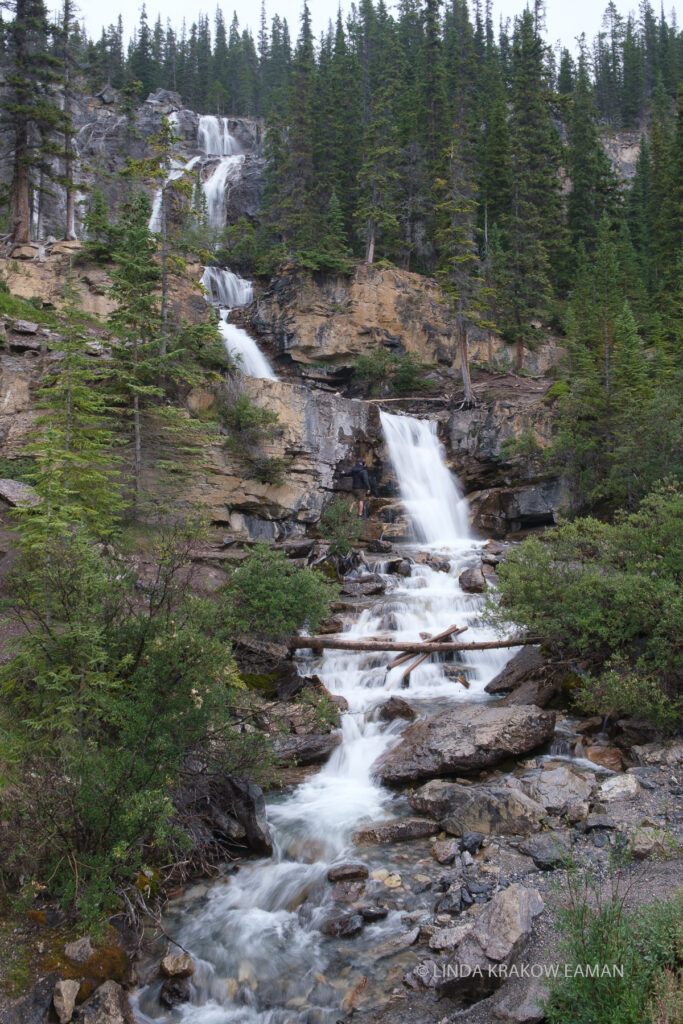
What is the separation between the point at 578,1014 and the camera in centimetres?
430

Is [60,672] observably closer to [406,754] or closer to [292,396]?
[406,754]

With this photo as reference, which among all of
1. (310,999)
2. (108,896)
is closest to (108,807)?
(108,896)

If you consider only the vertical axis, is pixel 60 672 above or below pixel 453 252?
below

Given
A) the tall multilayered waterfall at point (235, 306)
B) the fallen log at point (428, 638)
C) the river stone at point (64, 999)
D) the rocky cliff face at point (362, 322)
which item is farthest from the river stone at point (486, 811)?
the rocky cliff face at point (362, 322)

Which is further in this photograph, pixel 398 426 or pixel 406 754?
pixel 398 426

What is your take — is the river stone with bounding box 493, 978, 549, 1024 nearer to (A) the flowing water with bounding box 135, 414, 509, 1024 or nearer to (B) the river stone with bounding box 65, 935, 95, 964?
(A) the flowing water with bounding box 135, 414, 509, 1024

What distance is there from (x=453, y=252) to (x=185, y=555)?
2834 centimetres

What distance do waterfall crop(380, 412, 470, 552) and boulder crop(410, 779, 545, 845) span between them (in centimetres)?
1654

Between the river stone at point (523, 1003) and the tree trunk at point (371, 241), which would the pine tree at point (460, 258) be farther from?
the river stone at point (523, 1003)

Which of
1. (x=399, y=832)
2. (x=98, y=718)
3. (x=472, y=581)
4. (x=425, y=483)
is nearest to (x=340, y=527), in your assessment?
(x=472, y=581)

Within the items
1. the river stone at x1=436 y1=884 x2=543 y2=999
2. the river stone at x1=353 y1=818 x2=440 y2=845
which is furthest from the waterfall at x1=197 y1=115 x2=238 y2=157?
the river stone at x1=436 y1=884 x2=543 y2=999

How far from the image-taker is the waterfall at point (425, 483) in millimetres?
26094

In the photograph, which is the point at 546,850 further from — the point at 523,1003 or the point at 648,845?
the point at 523,1003

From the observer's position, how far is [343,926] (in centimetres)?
702
